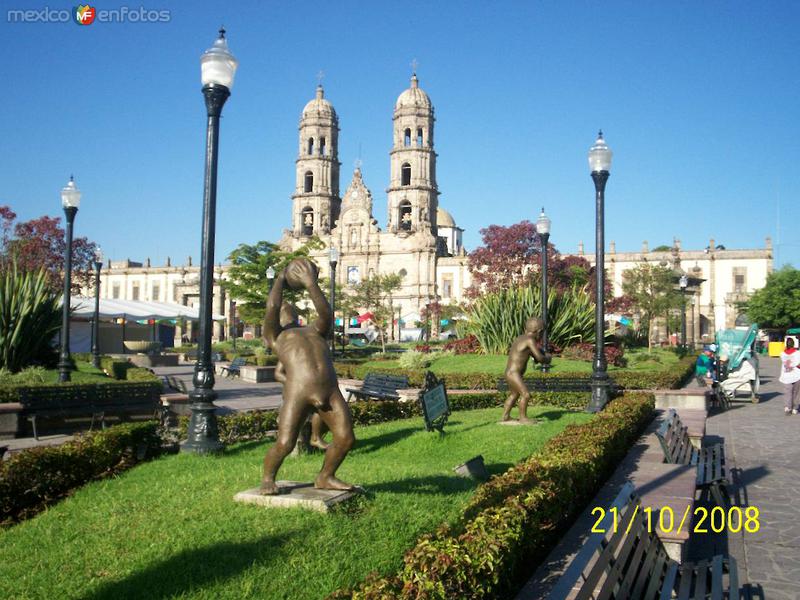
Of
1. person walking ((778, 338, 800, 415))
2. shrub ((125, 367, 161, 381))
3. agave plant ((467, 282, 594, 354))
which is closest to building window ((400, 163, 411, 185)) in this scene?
agave plant ((467, 282, 594, 354))

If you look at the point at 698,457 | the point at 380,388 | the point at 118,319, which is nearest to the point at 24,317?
the point at 380,388

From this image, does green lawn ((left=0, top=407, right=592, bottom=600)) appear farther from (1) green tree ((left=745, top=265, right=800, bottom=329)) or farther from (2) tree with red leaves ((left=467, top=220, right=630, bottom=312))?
(1) green tree ((left=745, top=265, right=800, bottom=329))

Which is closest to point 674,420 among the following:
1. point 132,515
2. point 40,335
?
point 132,515

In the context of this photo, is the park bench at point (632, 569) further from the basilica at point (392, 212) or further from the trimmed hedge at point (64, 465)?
the basilica at point (392, 212)

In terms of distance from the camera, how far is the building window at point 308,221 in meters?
69.4

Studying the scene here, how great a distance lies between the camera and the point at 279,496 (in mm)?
5012

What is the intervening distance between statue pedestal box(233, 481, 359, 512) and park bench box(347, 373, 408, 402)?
764cm

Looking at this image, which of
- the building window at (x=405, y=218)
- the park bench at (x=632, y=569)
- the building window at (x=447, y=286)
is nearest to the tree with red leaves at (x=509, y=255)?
the building window at (x=447, y=286)

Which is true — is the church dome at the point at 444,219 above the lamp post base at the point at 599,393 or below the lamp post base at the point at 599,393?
above

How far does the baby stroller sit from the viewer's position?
1609 cm

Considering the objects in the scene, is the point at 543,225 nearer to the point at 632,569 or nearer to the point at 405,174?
the point at 632,569

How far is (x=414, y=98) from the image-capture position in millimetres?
62938

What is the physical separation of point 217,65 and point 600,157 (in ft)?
21.3

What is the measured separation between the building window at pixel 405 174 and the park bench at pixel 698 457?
187 feet
